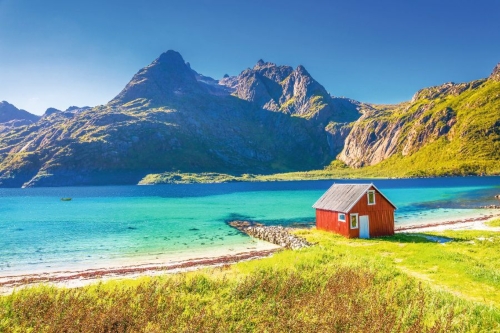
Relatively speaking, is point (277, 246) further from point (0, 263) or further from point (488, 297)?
point (0, 263)

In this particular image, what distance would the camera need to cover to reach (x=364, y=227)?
4197cm

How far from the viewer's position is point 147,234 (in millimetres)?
56312

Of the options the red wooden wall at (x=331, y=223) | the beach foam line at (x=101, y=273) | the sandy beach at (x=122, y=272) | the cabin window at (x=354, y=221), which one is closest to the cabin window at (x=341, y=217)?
the red wooden wall at (x=331, y=223)

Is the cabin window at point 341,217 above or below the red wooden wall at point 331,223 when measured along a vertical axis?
above

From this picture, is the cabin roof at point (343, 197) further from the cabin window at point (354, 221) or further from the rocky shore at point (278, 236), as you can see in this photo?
the rocky shore at point (278, 236)

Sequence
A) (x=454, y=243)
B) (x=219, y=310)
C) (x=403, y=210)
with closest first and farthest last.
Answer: (x=219, y=310)
(x=454, y=243)
(x=403, y=210)

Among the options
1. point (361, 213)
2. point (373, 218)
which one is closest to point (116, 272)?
point (361, 213)

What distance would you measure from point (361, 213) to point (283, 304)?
30668 millimetres

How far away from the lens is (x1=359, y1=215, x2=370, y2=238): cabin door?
41.8 metres

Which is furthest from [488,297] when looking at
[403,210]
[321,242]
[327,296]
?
[403,210]

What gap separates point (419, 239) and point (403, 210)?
4555 centimetres

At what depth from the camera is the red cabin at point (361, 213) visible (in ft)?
136

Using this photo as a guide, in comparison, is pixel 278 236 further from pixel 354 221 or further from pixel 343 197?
pixel 354 221

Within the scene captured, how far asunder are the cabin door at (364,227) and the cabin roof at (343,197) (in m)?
2.47
